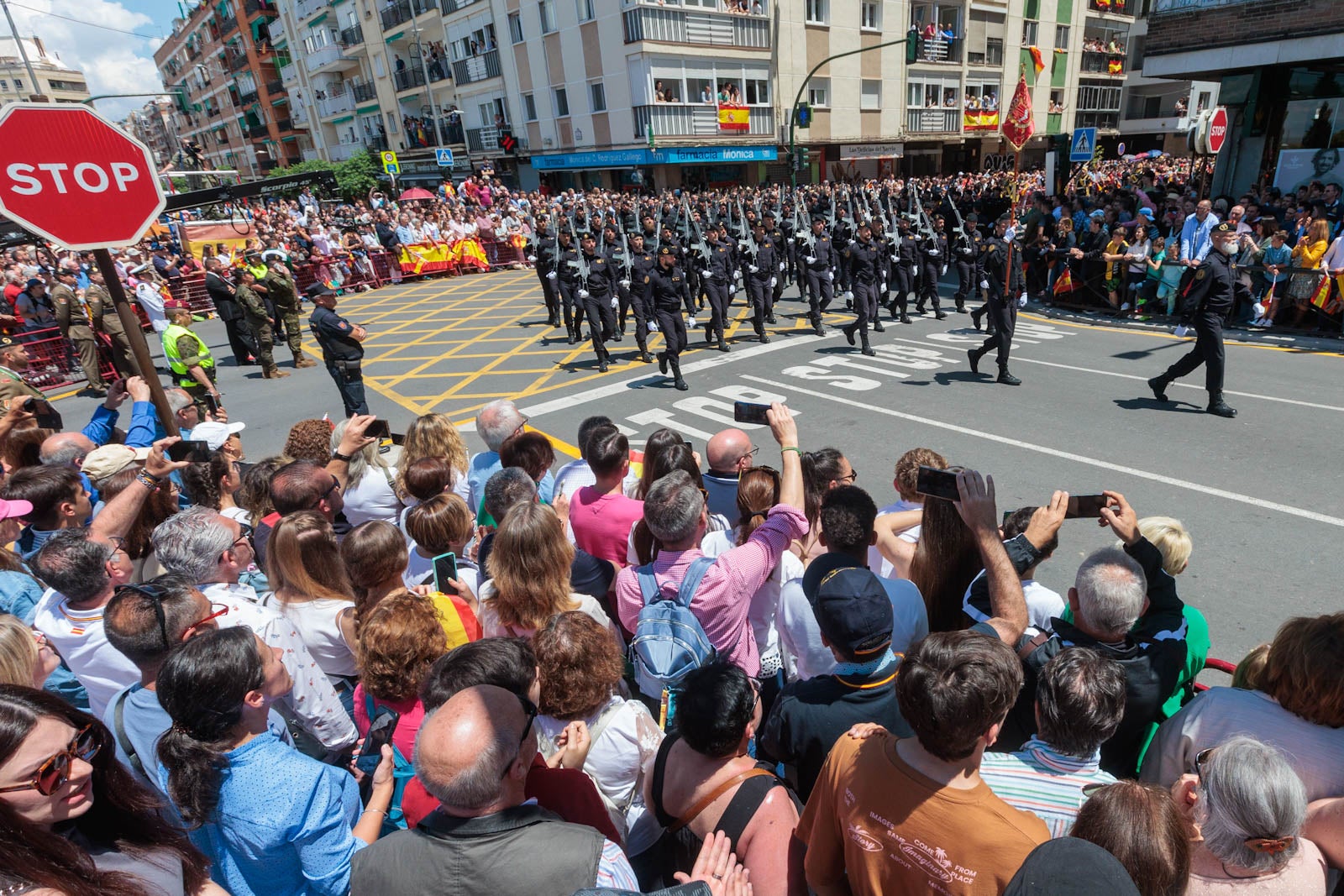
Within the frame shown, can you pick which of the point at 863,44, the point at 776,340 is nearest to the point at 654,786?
the point at 776,340

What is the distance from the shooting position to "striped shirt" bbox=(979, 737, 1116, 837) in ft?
6.23

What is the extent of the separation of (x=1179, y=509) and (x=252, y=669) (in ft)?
20.8

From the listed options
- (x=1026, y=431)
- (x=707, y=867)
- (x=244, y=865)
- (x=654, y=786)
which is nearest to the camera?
(x=707, y=867)

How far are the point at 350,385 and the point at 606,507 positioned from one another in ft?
20.0

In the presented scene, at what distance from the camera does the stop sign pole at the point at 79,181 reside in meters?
3.26

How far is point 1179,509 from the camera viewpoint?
18.4ft

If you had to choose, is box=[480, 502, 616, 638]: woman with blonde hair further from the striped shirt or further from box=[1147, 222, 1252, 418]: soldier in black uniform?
box=[1147, 222, 1252, 418]: soldier in black uniform

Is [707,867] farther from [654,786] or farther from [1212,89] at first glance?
[1212,89]

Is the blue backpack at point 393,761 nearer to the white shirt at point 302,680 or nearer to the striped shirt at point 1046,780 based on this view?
the white shirt at point 302,680

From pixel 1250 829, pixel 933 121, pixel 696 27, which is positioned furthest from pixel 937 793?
pixel 933 121

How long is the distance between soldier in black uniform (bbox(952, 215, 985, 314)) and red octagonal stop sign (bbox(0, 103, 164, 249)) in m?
13.1

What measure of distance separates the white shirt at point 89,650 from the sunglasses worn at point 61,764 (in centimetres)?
127

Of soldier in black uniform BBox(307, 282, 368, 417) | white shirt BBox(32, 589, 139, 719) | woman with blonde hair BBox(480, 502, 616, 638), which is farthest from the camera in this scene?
soldier in black uniform BBox(307, 282, 368, 417)

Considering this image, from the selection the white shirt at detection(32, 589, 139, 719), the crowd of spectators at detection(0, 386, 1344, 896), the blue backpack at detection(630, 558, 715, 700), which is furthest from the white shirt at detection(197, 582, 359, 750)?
the blue backpack at detection(630, 558, 715, 700)
